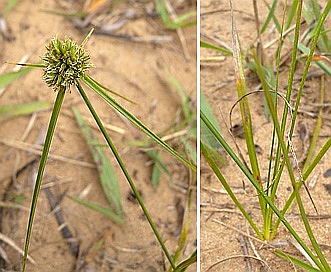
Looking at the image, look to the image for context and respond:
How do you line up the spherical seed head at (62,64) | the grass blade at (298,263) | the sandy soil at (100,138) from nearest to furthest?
the spherical seed head at (62,64) → the grass blade at (298,263) → the sandy soil at (100,138)

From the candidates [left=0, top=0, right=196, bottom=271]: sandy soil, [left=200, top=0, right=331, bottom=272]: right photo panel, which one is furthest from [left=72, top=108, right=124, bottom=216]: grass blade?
[left=200, top=0, right=331, bottom=272]: right photo panel

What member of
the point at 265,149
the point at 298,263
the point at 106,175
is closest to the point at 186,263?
the point at 298,263

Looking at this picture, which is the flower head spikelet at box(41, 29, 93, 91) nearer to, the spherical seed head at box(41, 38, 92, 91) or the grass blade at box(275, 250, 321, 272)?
the spherical seed head at box(41, 38, 92, 91)

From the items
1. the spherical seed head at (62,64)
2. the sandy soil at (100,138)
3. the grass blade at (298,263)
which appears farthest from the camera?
the sandy soil at (100,138)

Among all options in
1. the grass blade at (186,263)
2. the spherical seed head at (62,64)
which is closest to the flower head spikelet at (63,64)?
the spherical seed head at (62,64)

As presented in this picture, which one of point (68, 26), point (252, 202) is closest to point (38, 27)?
point (68, 26)

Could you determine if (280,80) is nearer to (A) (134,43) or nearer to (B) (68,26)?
(A) (134,43)

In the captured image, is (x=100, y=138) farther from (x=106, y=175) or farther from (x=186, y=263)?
(x=186, y=263)

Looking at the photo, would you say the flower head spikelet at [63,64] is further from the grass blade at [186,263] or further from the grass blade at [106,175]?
the grass blade at [106,175]
